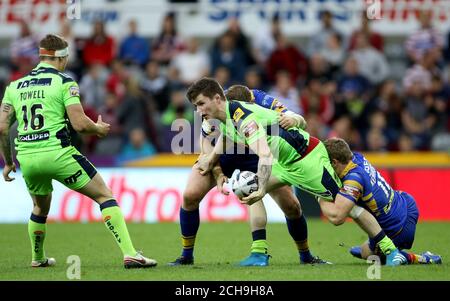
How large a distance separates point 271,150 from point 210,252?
215 centimetres

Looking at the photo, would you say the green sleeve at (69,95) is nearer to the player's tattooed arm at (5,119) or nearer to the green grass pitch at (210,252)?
the player's tattooed arm at (5,119)

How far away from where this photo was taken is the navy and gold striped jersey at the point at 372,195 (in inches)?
387

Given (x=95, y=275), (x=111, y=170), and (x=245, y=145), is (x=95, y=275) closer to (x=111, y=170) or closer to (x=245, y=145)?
(x=245, y=145)

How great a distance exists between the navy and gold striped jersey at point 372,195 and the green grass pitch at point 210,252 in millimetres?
550

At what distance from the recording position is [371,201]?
9.99 metres

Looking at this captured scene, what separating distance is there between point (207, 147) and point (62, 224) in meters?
6.69

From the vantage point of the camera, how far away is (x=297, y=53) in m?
20.5

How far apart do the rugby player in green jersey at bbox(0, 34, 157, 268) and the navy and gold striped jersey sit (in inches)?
85.8

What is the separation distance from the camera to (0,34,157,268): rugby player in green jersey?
31.0 feet

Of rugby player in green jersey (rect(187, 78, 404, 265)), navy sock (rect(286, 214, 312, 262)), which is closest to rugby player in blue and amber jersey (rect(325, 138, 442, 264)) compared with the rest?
rugby player in green jersey (rect(187, 78, 404, 265))

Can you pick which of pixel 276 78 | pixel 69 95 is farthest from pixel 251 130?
pixel 276 78

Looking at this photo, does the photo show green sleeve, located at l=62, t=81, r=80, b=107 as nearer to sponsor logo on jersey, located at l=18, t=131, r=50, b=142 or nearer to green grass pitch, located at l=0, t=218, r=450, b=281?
sponsor logo on jersey, located at l=18, t=131, r=50, b=142

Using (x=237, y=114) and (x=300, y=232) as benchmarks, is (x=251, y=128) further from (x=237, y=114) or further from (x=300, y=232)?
(x=300, y=232)
